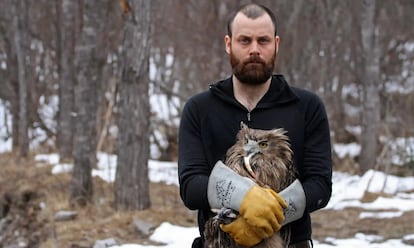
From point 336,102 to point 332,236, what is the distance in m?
10.6

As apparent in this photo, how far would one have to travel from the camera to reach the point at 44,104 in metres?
19.7

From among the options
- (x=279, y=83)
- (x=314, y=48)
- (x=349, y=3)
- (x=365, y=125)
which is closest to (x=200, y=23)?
(x=314, y=48)

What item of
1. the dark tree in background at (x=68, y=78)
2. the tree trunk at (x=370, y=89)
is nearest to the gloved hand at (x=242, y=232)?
the tree trunk at (x=370, y=89)

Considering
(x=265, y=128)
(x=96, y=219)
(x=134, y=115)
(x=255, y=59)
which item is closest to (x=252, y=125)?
(x=265, y=128)

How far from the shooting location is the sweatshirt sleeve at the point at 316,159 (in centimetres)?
252

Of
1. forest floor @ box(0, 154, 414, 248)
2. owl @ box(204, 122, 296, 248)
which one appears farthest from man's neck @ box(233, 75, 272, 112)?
forest floor @ box(0, 154, 414, 248)

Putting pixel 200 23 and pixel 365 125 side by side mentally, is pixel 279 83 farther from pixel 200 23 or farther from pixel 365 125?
pixel 200 23

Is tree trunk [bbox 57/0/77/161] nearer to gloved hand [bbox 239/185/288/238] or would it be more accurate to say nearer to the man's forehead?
the man's forehead

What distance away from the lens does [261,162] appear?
249cm

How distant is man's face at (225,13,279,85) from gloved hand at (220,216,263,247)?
0.58m

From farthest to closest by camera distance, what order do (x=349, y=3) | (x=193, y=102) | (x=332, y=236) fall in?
(x=349, y=3), (x=332, y=236), (x=193, y=102)

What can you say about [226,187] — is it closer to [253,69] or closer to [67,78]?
[253,69]

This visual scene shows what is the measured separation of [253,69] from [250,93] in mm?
134

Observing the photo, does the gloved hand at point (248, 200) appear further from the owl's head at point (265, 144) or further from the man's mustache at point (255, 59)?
the man's mustache at point (255, 59)
